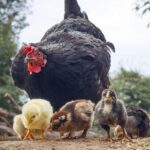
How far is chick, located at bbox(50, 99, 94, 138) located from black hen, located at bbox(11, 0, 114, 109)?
2.02 ft

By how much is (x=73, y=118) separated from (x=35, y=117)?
391 millimetres

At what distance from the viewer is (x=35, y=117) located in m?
6.03

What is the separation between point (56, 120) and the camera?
19.4 feet

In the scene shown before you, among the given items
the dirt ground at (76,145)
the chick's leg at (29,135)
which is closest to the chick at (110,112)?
the dirt ground at (76,145)

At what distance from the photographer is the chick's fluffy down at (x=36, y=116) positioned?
598cm

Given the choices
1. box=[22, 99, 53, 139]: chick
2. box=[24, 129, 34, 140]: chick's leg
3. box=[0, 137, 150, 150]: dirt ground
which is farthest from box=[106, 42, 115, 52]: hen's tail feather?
box=[0, 137, 150, 150]: dirt ground

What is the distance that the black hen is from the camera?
6.73 m

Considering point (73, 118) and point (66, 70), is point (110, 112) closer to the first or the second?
point (73, 118)

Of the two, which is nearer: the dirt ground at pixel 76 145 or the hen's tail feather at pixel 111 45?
the dirt ground at pixel 76 145

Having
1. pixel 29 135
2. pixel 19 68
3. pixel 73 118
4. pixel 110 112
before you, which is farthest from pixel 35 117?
pixel 19 68

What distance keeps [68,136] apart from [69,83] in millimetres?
748

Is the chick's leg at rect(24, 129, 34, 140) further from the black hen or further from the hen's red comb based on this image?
the hen's red comb

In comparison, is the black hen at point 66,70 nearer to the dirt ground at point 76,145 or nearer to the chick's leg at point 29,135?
the chick's leg at point 29,135

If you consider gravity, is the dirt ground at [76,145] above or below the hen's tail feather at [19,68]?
below
